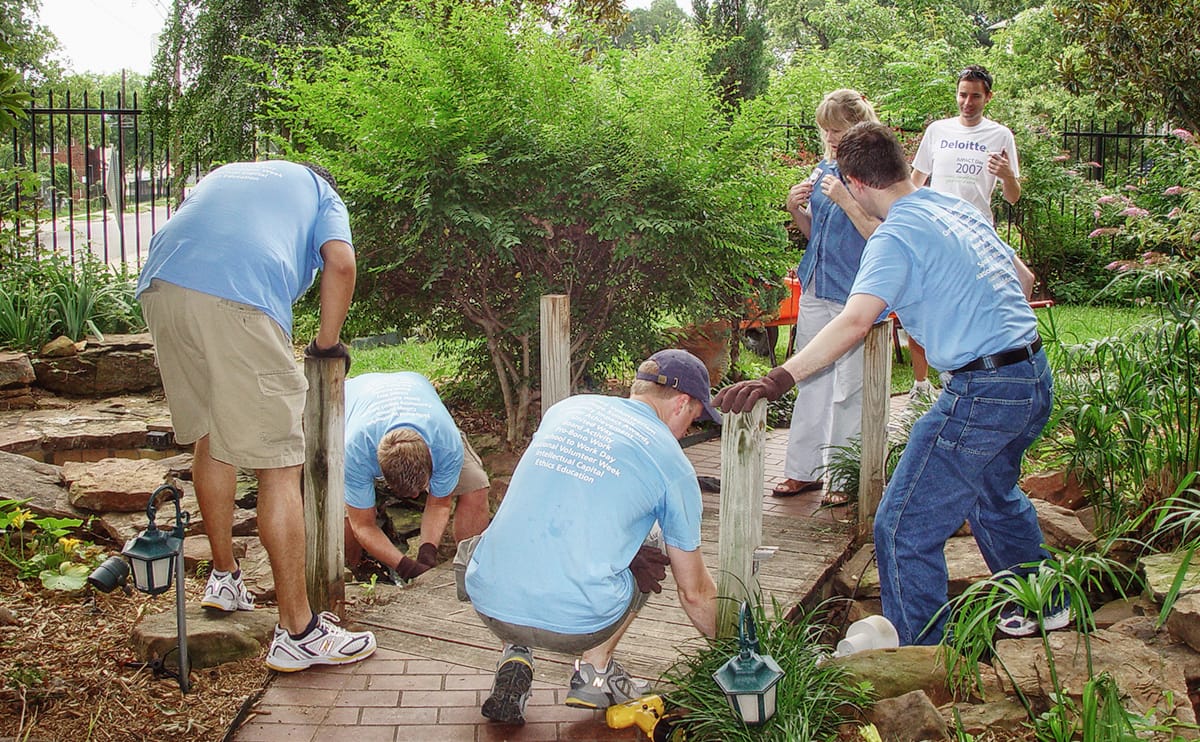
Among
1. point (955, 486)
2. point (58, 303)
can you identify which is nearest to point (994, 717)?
point (955, 486)

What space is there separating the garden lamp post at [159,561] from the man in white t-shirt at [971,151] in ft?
13.7

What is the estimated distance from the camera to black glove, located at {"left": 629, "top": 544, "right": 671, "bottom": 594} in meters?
3.24

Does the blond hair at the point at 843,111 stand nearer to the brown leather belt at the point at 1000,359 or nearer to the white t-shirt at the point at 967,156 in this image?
the white t-shirt at the point at 967,156

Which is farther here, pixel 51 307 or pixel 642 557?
pixel 51 307

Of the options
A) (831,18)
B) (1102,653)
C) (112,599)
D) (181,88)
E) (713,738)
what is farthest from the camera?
(831,18)

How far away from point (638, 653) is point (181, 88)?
387 inches

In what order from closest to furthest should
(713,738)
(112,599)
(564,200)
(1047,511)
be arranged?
1. (713,738)
2. (112,599)
3. (1047,511)
4. (564,200)

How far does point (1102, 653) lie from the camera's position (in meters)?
3.21

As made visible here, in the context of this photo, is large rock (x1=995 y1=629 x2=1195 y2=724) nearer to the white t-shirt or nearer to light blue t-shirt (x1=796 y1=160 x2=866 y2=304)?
light blue t-shirt (x1=796 y1=160 x2=866 y2=304)

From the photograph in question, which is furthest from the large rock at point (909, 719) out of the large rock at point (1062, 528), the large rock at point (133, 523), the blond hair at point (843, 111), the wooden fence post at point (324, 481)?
the large rock at point (133, 523)

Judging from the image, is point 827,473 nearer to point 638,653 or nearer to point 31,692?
point 638,653

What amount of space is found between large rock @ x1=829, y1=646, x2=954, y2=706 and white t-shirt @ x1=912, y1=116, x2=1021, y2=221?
12.1 ft

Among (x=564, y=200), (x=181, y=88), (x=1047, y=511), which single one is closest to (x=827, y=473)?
(x=1047, y=511)

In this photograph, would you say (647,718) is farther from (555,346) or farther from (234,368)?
(555,346)
